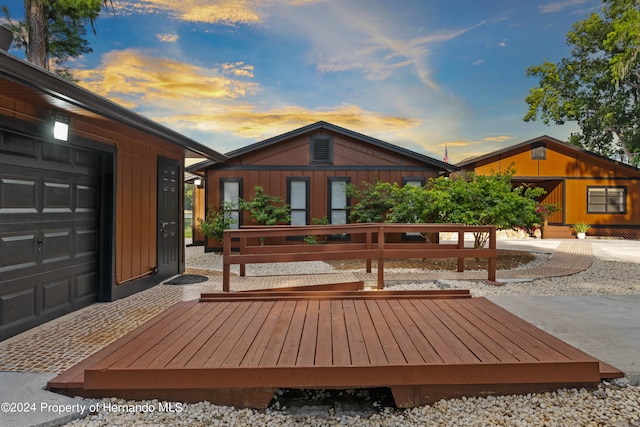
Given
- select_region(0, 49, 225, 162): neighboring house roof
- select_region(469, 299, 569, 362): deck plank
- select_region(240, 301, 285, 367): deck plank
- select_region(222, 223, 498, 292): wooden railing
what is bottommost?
select_region(469, 299, 569, 362): deck plank

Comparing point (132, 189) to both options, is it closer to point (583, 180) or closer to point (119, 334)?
point (119, 334)

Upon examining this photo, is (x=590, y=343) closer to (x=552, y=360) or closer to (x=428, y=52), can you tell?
(x=552, y=360)

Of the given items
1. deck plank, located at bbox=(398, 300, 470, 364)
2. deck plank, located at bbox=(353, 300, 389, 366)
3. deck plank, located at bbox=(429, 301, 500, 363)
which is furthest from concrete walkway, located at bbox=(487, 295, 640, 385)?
deck plank, located at bbox=(353, 300, 389, 366)

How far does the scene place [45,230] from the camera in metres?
3.99

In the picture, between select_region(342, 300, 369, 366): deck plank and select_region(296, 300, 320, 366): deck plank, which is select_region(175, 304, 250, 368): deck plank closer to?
select_region(296, 300, 320, 366): deck plank

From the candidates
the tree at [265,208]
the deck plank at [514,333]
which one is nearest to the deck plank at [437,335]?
the deck plank at [514,333]

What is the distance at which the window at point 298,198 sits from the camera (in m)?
11.1

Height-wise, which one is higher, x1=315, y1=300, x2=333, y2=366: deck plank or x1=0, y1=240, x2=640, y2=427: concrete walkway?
x1=315, y1=300, x2=333, y2=366: deck plank

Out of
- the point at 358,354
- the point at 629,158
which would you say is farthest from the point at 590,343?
the point at 629,158

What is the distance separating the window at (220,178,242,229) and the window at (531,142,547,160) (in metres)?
12.2

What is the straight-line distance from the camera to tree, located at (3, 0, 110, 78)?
1121cm

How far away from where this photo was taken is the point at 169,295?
5.32 metres

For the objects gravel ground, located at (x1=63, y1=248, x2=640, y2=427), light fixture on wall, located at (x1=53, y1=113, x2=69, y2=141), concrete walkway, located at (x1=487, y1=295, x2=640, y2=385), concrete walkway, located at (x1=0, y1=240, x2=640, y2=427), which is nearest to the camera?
gravel ground, located at (x1=63, y1=248, x2=640, y2=427)

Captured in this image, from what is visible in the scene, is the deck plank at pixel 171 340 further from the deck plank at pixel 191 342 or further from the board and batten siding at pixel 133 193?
the board and batten siding at pixel 133 193
